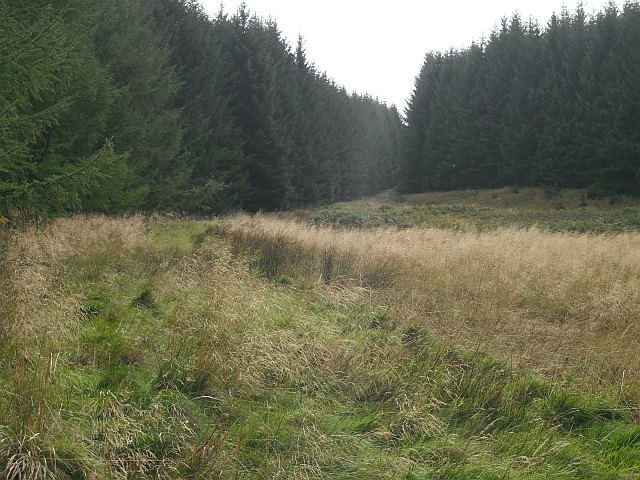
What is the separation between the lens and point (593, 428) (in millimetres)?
3732

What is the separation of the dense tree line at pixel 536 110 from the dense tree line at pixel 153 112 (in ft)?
39.6

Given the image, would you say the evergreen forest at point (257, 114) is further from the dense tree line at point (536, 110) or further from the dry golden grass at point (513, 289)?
the dry golden grass at point (513, 289)

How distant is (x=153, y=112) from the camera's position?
16.4 m

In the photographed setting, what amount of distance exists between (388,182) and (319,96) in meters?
28.6

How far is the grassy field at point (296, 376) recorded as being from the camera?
9.32ft

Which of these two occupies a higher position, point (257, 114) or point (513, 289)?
point (257, 114)

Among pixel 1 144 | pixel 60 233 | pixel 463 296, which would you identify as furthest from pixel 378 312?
pixel 1 144

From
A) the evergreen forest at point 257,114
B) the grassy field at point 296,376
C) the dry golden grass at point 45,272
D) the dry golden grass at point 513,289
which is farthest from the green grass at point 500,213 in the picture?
the grassy field at point 296,376

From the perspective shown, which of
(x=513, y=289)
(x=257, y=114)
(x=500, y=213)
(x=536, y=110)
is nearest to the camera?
(x=513, y=289)

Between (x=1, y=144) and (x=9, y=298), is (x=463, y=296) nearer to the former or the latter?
(x=9, y=298)

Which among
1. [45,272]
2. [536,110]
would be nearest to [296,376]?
[45,272]

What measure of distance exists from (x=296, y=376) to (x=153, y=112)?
14.7 metres

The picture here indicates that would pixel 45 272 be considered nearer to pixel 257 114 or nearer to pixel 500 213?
pixel 257 114

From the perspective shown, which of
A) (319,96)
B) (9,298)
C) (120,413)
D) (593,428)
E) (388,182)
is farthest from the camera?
(388,182)
